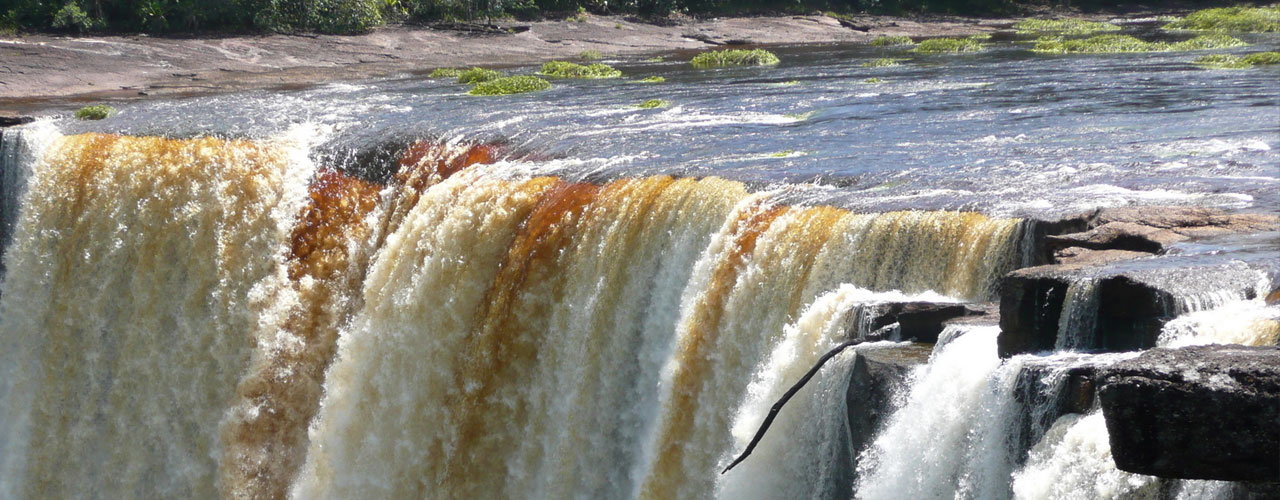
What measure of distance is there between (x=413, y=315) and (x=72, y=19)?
82.4ft

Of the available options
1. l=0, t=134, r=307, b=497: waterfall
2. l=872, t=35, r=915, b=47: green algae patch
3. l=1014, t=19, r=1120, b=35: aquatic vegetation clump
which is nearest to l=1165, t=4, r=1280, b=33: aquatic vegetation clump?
l=1014, t=19, r=1120, b=35: aquatic vegetation clump

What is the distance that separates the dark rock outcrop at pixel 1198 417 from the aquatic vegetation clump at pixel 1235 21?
37416mm

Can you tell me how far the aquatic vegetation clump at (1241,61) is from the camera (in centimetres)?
2552

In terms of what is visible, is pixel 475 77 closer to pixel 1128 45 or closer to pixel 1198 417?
pixel 1128 45

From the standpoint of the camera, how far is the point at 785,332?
10.0 metres

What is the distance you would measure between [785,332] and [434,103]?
545 inches

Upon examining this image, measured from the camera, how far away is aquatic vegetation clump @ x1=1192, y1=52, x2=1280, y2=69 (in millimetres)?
25516

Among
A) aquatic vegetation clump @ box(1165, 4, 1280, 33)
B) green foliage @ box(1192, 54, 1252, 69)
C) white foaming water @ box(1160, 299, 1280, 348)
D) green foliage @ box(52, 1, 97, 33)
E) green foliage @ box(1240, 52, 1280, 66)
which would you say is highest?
white foaming water @ box(1160, 299, 1280, 348)

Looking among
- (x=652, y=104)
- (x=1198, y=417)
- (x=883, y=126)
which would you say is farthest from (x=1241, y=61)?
(x=1198, y=417)

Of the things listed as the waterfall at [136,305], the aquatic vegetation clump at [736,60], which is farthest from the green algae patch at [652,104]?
the aquatic vegetation clump at [736,60]

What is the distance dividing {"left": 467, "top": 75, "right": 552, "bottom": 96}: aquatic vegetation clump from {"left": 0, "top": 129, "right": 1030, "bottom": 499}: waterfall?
25.8ft

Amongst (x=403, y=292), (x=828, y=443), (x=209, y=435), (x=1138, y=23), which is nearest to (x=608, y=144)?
(x=403, y=292)

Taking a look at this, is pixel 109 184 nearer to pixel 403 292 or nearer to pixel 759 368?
pixel 403 292

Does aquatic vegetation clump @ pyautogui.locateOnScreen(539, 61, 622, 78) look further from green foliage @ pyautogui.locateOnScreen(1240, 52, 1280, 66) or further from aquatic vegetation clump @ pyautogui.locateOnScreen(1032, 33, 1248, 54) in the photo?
green foliage @ pyautogui.locateOnScreen(1240, 52, 1280, 66)
